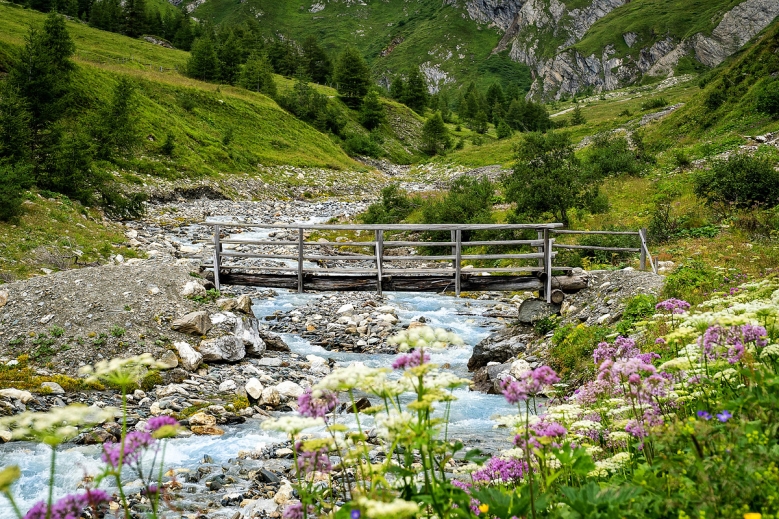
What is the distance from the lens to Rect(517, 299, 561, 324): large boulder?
1466 centimetres

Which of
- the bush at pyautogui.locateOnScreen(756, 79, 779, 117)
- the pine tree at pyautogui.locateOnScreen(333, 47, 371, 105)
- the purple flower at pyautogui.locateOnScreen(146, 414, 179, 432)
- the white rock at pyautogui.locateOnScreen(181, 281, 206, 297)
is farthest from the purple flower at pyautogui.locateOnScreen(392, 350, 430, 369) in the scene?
the pine tree at pyautogui.locateOnScreen(333, 47, 371, 105)

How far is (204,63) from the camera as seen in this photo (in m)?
63.7

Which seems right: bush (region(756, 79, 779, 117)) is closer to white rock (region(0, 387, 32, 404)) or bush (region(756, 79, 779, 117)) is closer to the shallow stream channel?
the shallow stream channel

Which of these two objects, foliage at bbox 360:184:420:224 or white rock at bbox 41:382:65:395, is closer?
white rock at bbox 41:382:65:395

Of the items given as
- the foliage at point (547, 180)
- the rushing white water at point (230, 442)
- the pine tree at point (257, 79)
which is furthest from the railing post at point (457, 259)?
the pine tree at point (257, 79)

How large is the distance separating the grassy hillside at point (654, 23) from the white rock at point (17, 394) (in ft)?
561

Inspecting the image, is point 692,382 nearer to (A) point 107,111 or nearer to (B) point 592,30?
(A) point 107,111

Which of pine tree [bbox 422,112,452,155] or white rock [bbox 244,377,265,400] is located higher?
pine tree [bbox 422,112,452,155]

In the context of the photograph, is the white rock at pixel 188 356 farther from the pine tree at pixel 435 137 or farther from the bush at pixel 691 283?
the pine tree at pixel 435 137

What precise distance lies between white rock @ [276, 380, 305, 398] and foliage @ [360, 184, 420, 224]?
18.5m

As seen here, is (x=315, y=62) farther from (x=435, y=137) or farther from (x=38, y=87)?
(x=38, y=87)

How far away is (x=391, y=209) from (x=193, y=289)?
17905 mm

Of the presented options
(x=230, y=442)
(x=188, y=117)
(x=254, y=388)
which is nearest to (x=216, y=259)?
(x=254, y=388)

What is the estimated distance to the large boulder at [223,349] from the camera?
12453 mm
